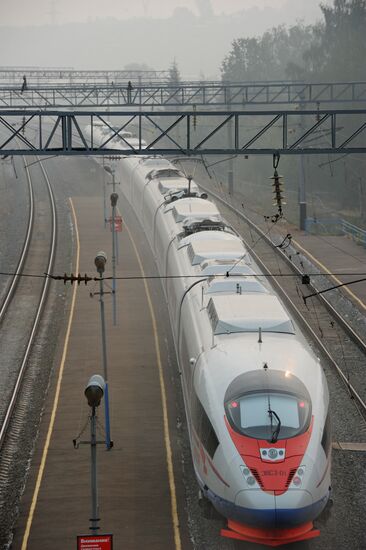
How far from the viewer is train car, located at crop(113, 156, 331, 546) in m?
17.5

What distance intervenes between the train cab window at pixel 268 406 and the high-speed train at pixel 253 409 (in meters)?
0.02

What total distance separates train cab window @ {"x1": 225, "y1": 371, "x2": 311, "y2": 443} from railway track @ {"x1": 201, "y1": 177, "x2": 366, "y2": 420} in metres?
8.07

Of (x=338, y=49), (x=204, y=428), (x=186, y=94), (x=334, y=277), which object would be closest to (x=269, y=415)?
(x=204, y=428)

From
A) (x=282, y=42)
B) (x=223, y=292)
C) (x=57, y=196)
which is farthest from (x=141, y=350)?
(x=282, y=42)

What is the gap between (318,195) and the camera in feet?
279

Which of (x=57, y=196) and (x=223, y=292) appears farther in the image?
(x=57, y=196)

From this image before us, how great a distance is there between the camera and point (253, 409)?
18.7m

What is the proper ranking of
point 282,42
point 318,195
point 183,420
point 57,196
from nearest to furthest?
point 183,420
point 57,196
point 318,195
point 282,42

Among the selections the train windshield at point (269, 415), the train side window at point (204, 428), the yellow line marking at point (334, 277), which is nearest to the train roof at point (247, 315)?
the train side window at point (204, 428)

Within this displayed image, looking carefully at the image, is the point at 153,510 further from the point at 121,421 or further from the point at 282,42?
the point at 282,42

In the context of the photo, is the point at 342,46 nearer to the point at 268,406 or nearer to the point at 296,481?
the point at 268,406

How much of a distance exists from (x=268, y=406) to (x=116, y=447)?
744 cm

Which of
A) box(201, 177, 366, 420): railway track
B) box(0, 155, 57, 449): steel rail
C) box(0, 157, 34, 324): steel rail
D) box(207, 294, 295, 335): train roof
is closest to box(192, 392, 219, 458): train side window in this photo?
box(207, 294, 295, 335): train roof

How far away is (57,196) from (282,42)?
7313 centimetres
